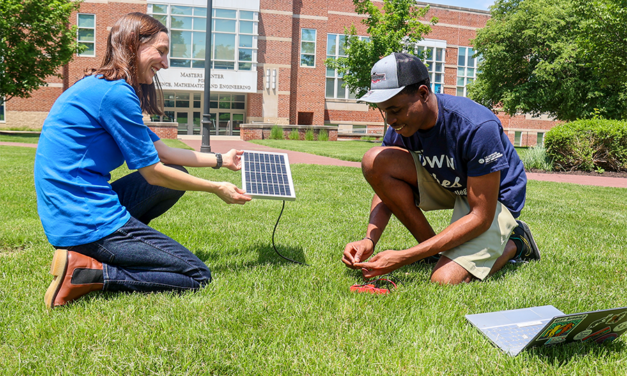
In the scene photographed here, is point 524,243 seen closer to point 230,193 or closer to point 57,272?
point 230,193

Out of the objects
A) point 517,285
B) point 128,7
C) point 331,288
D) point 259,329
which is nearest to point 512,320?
point 517,285

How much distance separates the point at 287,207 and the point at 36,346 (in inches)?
158

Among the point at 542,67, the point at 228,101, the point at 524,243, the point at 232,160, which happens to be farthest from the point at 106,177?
the point at 228,101

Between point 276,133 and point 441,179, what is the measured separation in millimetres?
25132

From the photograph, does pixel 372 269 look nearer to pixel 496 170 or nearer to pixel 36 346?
pixel 496 170

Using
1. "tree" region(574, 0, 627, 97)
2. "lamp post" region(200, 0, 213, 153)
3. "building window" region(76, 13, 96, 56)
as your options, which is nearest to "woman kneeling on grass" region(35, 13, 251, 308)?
"lamp post" region(200, 0, 213, 153)

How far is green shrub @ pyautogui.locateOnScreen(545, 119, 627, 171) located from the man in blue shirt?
1175 cm

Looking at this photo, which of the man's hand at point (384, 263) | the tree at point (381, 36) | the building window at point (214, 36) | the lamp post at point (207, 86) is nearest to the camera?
the man's hand at point (384, 263)

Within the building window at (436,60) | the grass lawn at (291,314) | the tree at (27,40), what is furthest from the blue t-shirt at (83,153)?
the building window at (436,60)

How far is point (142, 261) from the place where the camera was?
111 inches

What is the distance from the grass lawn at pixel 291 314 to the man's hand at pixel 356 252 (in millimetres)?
180

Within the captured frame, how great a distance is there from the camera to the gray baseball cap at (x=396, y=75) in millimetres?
2785

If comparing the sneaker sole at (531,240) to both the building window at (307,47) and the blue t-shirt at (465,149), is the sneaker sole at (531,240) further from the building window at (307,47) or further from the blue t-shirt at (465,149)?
the building window at (307,47)

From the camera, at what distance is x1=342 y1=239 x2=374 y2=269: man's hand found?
10.2 ft
